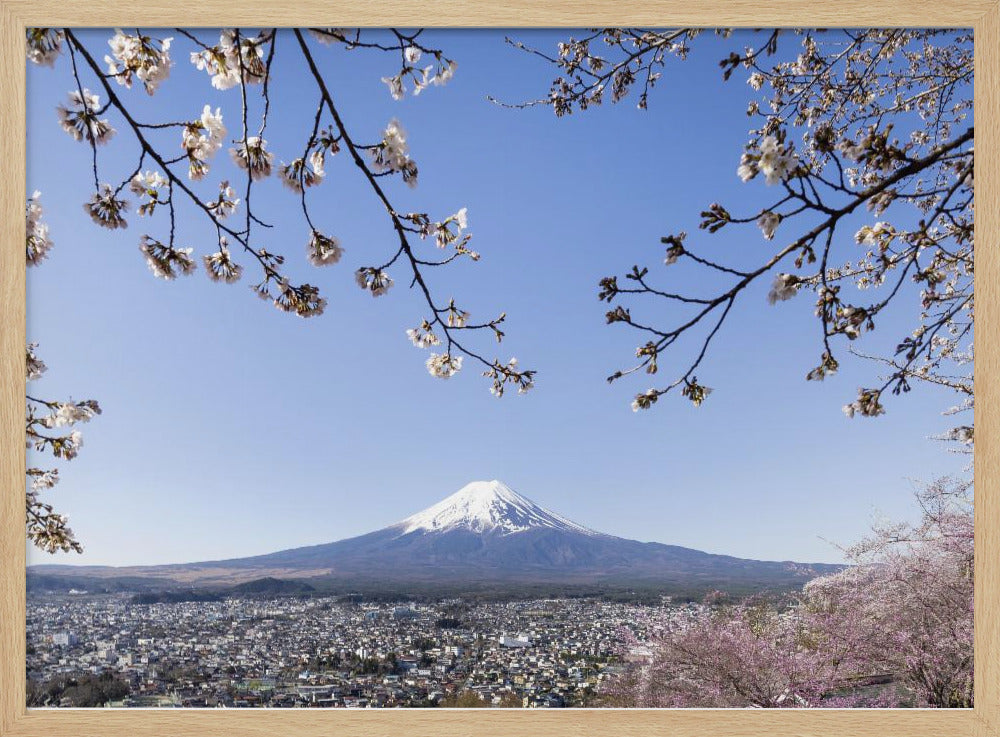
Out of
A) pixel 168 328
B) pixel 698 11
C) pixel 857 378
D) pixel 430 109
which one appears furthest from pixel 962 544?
pixel 168 328

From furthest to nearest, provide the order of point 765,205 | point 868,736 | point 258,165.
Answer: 1. point 765,205
2. point 258,165
3. point 868,736

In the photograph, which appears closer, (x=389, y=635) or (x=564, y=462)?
(x=389, y=635)

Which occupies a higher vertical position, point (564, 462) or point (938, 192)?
point (938, 192)

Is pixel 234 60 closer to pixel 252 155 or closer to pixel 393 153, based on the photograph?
pixel 252 155

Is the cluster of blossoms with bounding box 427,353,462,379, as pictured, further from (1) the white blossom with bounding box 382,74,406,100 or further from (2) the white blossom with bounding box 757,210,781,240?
(2) the white blossom with bounding box 757,210,781,240

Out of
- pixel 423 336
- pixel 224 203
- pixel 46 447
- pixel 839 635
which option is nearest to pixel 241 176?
pixel 224 203

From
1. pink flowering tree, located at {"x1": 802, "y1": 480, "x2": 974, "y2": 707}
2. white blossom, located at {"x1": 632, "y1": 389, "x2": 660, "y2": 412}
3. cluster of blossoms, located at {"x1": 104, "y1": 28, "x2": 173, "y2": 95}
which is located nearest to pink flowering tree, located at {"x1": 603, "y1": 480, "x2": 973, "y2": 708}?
pink flowering tree, located at {"x1": 802, "y1": 480, "x2": 974, "y2": 707}

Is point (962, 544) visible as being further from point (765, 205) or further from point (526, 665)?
point (526, 665)
